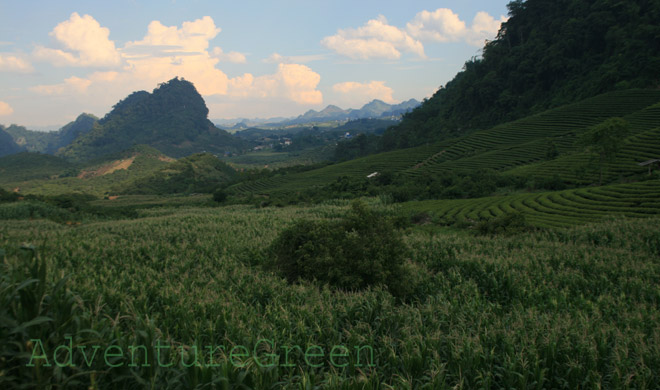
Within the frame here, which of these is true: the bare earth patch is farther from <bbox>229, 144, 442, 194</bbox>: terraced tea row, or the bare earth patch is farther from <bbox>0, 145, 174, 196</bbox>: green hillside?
<bbox>229, 144, 442, 194</bbox>: terraced tea row

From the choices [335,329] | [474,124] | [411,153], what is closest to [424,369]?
[335,329]

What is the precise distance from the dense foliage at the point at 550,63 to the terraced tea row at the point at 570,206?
44.5m

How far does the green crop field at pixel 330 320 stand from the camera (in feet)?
11.7

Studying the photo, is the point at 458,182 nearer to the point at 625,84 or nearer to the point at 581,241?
the point at 581,241

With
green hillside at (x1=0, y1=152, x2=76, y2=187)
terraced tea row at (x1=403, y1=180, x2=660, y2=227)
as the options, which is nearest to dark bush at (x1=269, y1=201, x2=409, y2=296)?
terraced tea row at (x1=403, y1=180, x2=660, y2=227)

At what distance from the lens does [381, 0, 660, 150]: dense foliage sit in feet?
198

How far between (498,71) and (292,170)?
5721 cm

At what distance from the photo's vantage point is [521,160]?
50469 mm

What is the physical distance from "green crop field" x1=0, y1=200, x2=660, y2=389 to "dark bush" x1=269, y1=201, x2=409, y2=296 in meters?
0.97

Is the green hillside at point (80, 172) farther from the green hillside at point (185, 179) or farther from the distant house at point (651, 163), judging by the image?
the distant house at point (651, 163)

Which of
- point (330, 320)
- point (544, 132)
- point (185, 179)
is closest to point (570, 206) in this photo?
point (330, 320)

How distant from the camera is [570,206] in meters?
26.6

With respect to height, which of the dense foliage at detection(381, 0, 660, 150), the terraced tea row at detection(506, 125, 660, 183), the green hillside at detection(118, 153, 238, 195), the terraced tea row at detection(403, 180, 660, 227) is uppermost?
the dense foliage at detection(381, 0, 660, 150)

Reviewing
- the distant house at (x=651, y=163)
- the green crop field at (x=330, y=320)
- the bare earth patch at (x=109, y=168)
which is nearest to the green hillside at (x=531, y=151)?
the distant house at (x=651, y=163)
